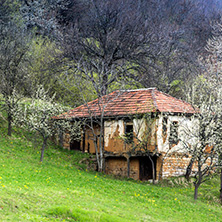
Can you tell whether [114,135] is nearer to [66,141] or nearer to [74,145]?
[74,145]

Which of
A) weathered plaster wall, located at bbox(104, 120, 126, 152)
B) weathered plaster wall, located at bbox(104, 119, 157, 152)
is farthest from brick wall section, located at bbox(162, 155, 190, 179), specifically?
weathered plaster wall, located at bbox(104, 120, 126, 152)

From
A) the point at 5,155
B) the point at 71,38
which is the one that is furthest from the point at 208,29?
the point at 5,155

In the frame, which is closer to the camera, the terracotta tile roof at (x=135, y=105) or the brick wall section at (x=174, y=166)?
the brick wall section at (x=174, y=166)

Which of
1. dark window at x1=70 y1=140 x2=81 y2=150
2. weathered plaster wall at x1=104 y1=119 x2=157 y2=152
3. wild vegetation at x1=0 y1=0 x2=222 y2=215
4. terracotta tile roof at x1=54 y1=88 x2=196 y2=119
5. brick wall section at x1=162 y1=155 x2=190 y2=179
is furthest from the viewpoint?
dark window at x1=70 y1=140 x2=81 y2=150

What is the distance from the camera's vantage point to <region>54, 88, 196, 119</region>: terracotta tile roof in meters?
25.9

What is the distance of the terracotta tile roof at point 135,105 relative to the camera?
84.8 ft

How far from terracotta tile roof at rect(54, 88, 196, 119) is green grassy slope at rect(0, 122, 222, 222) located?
3.92 meters

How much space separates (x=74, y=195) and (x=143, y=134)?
9.80 metres

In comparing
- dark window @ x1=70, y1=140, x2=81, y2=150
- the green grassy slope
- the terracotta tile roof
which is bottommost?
the green grassy slope

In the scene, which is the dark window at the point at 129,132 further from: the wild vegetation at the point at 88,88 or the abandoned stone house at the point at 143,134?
the wild vegetation at the point at 88,88

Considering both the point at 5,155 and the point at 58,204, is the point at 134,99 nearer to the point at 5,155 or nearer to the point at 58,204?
the point at 5,155

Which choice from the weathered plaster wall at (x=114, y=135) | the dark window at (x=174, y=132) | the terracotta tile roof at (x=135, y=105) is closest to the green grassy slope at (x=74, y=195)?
the weathered plaster wall at (x=114, y=135)

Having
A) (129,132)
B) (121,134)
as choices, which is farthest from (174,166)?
(121,134)

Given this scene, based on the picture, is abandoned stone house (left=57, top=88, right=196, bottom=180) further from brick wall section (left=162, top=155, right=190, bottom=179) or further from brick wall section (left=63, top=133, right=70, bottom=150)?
brick wall section (left=63, top=133, right=70, bottom=150)
